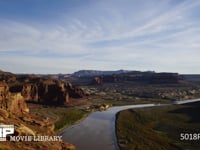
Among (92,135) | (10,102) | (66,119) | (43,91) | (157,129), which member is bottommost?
(92,135)

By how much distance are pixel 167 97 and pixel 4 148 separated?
534 feet

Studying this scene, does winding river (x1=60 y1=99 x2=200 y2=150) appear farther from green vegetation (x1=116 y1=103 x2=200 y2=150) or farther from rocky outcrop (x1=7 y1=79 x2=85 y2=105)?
rocky outcrop (x1=7 y1=79 x2=85 y2=105)

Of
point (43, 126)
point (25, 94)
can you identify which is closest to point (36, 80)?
point (25, 94)

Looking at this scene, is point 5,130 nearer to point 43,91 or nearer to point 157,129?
point 157,129

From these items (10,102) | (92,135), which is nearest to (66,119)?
(92,135)

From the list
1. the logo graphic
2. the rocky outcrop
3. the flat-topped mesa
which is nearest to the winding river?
the flat-topped mesa

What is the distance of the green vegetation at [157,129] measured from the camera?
Result: 69.7m

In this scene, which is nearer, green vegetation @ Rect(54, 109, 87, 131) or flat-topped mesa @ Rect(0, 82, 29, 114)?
flat-topped mesa @ Rect(0, 82, 29, 114)

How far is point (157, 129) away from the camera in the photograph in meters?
88.8

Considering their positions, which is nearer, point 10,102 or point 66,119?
point 10,102

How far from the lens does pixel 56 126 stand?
3637 inches

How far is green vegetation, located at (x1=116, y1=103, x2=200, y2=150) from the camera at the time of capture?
69688 millimetres

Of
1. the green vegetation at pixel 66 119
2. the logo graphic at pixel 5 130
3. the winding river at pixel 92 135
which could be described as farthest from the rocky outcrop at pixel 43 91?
the logo graphic at pixel 5 130

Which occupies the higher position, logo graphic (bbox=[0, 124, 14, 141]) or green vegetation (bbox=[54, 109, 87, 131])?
logo graphic (bbox=[0, 124, 14, 141])
